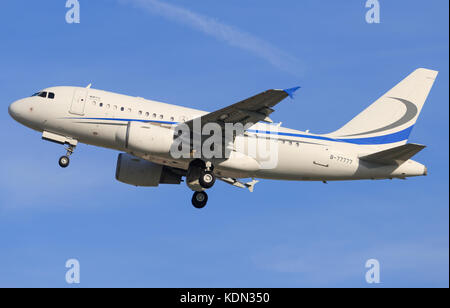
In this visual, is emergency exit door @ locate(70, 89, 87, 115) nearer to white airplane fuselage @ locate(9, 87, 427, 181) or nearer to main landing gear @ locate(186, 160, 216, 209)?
white airplane fuselage @ locate(9, 87, 427, 181)

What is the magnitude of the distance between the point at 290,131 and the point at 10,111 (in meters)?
14.6

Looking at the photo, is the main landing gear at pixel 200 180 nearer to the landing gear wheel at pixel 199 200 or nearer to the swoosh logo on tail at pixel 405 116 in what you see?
the landing gear wheel at pixel 199 200

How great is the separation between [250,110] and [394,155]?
28.4ft

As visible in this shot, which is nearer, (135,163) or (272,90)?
(272,90)

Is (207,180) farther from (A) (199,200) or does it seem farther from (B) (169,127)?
(B) (169,127)

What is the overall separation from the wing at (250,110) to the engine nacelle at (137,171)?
5.55 metres

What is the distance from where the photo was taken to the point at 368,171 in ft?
128

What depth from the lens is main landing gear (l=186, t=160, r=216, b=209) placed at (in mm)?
37594

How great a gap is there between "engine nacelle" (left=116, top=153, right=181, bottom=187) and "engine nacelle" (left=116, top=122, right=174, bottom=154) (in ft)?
15.8

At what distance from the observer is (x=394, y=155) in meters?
38.0

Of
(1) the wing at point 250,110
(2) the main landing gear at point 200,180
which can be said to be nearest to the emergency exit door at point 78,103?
(1) the wing at point 250,110

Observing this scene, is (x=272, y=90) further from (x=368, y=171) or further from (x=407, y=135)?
(x=407, y=135)

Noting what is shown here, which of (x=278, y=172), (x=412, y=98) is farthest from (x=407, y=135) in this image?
(x=278, y=172)

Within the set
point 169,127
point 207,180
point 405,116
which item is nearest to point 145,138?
point 169,127
